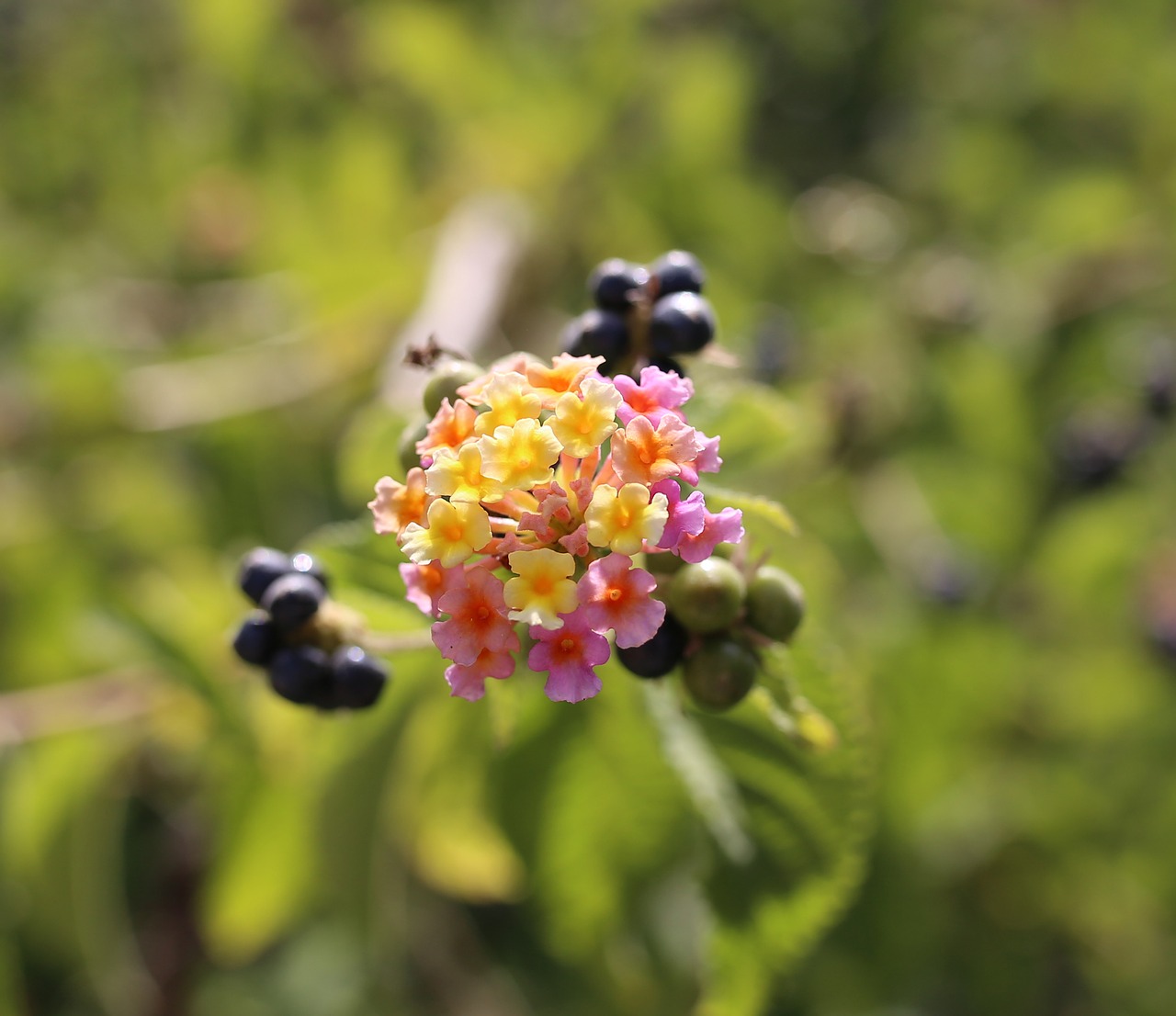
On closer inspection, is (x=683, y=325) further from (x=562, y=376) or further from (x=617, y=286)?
(x=562, y=376)

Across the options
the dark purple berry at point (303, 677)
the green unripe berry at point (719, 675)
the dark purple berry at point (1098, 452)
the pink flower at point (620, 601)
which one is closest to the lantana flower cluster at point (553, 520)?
the pink flower at point (620, 601)

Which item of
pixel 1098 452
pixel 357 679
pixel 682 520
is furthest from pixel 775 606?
pixel 1098 452

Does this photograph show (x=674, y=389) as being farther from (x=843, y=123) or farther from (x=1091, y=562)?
(x=843, y=123)

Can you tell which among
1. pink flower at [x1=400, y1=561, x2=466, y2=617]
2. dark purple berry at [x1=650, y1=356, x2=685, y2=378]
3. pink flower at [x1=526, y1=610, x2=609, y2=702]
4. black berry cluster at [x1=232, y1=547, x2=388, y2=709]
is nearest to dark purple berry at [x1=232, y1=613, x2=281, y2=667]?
black berry cluster at [x1=232, y1=547, x2=388, y2=709]

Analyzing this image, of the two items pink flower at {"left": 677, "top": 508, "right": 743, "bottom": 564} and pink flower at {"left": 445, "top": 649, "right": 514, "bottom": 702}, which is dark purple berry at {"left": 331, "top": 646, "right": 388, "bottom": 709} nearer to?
pink flower at {"left": 445, "top": 649, "right": 514, "bottom": 702}

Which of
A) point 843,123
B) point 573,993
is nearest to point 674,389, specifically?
point 573,993
